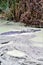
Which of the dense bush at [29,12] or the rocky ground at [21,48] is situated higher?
the dense bush at [29,12]

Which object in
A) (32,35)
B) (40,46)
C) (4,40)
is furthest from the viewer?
(32,35)

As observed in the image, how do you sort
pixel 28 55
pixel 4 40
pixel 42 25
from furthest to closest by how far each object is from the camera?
pixel 42 25 → pixel 4 40 → pixel 28 55

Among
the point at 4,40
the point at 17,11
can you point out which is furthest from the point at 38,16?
the point at 4,40

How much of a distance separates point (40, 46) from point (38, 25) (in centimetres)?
213

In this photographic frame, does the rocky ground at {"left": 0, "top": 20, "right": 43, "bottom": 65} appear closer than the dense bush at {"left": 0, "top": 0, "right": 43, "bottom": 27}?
Yes

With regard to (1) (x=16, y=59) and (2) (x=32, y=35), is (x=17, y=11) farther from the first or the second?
(1) (x=16, y=59)

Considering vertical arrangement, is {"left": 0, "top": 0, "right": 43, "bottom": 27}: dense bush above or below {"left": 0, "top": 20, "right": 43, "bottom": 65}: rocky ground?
above

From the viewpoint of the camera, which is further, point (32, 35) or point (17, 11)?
point (17, 11)

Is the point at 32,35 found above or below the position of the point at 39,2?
below

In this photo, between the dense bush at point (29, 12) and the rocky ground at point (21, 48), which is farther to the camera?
the dense bush at point (29, 12)

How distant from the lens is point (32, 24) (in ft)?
20.0

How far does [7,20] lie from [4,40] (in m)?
2.58

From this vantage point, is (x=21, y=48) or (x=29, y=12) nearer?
(x=21, y=48)

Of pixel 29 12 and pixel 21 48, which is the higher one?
pixel 29 12
